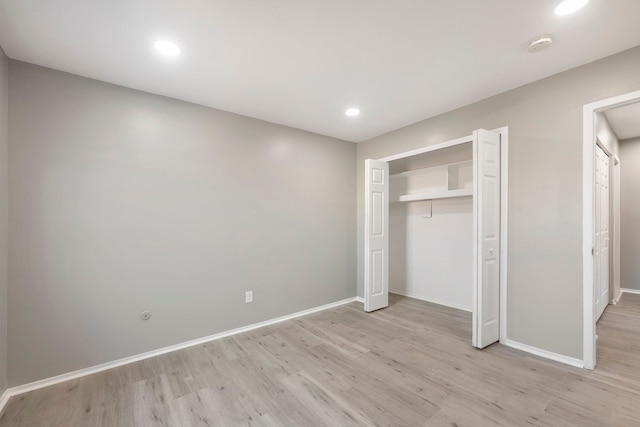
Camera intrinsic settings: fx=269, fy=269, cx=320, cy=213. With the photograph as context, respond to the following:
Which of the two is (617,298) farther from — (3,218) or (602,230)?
(3,218)

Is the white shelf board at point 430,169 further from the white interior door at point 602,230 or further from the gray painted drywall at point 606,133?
the white interior door at point 602,230

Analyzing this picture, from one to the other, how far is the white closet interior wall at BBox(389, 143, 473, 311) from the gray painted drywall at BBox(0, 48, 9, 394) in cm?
449

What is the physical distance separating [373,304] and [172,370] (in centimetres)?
253

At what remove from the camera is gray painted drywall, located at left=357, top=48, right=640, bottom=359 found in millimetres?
2311

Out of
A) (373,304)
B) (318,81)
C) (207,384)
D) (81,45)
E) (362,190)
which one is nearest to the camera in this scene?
(81,45)

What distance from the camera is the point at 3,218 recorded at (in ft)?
6.60

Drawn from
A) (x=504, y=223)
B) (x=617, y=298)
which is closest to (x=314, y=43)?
(x=504, y=223)

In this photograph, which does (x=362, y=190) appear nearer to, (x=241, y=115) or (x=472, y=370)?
(x=241, y=115)

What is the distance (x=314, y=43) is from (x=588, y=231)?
2718mm

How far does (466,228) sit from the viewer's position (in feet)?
12.7

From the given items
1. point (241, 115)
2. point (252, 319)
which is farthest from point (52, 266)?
point (241, 115)

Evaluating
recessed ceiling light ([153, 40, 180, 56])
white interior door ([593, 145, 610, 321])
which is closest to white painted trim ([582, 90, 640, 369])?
white interior door ([593, 145, 610, 321])

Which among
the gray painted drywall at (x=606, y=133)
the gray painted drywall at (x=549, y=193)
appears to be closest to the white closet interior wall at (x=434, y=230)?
the gray painted drywall at (x=549, y=193)

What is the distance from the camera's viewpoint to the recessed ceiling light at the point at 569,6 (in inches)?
63.4
